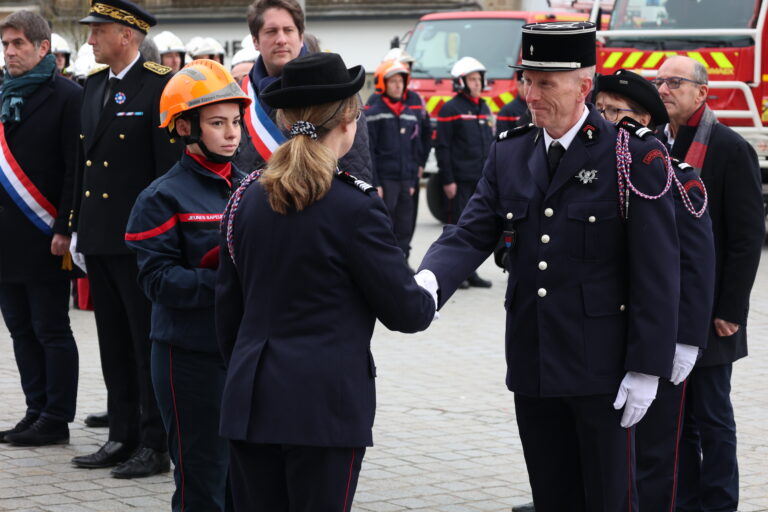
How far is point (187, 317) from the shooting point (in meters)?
4.68

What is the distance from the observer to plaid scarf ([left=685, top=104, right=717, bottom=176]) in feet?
17.3

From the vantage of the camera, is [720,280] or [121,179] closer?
[720,280]

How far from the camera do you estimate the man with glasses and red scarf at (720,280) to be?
5.20 metres

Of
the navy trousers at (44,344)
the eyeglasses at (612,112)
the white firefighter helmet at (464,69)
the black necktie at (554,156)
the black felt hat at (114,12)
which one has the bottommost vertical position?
the navy trousers at (44,344)

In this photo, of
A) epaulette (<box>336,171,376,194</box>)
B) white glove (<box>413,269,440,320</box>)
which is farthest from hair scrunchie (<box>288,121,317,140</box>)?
white glove (<box>413,269,440,320</box>)

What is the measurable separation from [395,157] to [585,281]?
908cm

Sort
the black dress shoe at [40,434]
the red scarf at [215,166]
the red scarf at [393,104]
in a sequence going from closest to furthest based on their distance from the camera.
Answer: the red scarf at [215,166] → the black dress shoe at [40,434] → the red scarf at [393,104]

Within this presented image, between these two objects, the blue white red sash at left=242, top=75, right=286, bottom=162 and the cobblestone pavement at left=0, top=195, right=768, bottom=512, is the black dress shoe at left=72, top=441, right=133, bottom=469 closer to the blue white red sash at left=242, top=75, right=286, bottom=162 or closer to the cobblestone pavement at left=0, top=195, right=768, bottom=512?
the cobblestone pavement at left=0, top=195, right=768, bottom=512

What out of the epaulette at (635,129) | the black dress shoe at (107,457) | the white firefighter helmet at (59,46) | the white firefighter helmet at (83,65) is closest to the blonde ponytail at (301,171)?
the epaulette at (635,129)

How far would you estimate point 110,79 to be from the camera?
6113 mm

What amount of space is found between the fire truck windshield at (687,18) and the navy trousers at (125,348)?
33.0ft

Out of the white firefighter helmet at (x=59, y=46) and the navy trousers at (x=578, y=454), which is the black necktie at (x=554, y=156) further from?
the white firefighter helmet at (x=59, y=46)

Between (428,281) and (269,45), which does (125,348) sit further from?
(428,281)

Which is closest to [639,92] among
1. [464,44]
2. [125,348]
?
[125,348]
